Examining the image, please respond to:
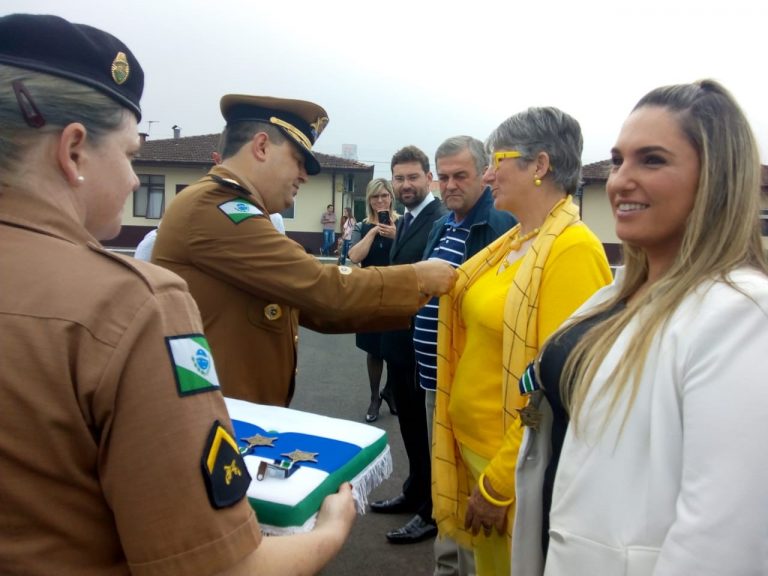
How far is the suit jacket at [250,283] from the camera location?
2.13m

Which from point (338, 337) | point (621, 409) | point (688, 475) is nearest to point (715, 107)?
point (621, 409)

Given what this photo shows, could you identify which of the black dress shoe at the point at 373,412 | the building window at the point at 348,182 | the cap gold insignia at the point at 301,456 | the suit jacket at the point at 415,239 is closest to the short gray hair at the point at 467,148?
the suit jacket at the point at 415,239

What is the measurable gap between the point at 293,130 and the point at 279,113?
0.08 meters

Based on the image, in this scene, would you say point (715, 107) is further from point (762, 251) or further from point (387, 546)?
point (387, 546)

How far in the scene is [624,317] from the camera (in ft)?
4.73

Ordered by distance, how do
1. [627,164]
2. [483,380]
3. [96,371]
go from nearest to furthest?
1. [96,371]
2. [627,164]
3. [483,380]

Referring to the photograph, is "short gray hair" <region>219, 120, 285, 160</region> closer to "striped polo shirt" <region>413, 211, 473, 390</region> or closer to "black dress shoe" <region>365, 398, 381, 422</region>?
"striped polo shirt" <region>413, 211, 473, 390</region>

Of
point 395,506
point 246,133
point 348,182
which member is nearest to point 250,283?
point 246,133

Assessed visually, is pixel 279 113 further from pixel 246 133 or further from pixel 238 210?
pixel 238 210

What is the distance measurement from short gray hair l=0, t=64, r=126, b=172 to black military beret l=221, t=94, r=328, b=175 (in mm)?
1378

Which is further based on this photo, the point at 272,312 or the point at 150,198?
the point at 150,198

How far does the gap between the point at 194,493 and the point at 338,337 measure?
915cm

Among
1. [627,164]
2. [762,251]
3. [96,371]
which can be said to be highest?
[627,164]

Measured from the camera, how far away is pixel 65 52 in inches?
39.8
